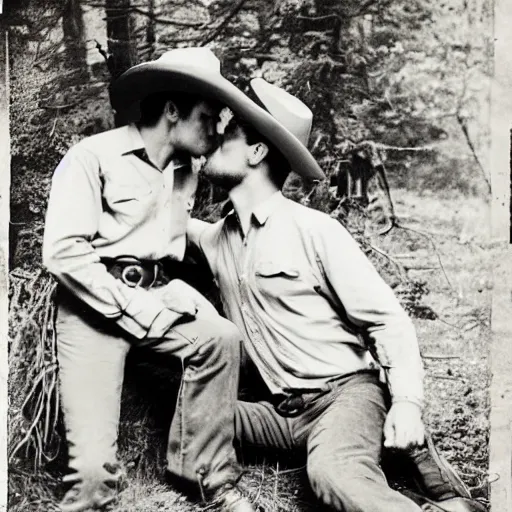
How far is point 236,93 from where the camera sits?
134 inches

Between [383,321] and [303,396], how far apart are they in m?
0.34

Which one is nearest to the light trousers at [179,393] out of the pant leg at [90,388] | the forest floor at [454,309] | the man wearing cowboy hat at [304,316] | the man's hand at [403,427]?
the pant leg at [90,388]

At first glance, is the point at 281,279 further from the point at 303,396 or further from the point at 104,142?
the point at 104,142

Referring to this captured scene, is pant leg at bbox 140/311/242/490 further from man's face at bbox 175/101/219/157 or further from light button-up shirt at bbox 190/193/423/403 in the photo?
man's face at bbox 175/101/219/157

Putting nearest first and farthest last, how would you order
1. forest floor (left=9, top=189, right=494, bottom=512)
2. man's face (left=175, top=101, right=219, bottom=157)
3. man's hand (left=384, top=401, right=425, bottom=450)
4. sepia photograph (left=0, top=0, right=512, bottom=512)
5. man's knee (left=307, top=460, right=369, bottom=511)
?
man's knee (left=307, top=460, right=369, bottom=511), man's hand (left=384, top=401, right=425, bottom=450), sepia photograph (left=0, top=0, right=512, bottom=512), man's face (left=175, top=101, right=219, bottom=157), forest floor (left=9, top=189, right=494, bottom=512)

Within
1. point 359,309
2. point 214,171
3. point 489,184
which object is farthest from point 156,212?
point 489,184

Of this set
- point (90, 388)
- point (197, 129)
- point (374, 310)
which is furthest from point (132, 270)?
point (374, 310)

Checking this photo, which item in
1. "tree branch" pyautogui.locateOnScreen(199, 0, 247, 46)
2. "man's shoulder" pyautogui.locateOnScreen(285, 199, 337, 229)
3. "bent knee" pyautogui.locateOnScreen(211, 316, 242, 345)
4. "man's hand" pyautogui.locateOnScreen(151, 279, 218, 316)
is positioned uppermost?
"tree branch" pyautogui.locateOnScreen(199, 0, 247, 46)

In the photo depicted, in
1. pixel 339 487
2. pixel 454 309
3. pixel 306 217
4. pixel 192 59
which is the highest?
pixel 192 59

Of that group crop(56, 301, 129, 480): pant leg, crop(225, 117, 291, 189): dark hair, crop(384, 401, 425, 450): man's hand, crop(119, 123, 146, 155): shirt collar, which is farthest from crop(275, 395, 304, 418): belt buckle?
crop(119, 123, 146, 155): shirt collar

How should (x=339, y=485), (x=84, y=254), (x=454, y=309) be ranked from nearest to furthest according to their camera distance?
(x=339, y=485), (x=84, y=254), (x=454, y=309)

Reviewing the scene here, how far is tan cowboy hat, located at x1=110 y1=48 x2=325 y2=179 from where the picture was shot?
11.2ft

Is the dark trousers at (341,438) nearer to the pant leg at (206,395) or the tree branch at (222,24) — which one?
the pant leg at (206,395)

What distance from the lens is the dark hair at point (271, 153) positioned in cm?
348
